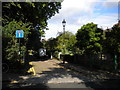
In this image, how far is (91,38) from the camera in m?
14.3

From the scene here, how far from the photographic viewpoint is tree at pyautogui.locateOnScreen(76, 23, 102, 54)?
46.8 ft

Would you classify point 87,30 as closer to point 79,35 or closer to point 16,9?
point 79,35

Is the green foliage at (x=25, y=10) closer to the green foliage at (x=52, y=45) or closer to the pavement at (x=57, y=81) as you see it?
the pavement at (x=57, y=81)

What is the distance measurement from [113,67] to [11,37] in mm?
9036

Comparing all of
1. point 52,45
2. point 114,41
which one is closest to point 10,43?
point 114,41

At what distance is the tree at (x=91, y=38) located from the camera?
14.3 meters

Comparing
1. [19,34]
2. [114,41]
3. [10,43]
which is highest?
[19,34]

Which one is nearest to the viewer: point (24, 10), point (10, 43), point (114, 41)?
point (10, 43)

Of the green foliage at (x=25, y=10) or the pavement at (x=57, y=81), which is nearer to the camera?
the pavement at (x=57, y=81)

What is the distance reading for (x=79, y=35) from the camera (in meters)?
15.5

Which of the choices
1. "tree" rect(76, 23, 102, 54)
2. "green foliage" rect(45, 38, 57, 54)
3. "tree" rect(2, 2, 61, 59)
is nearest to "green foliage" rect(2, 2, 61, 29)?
"tree" rect(2, 2, 61, 59)

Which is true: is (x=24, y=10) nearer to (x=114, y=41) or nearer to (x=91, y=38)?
(x=114, y=41)

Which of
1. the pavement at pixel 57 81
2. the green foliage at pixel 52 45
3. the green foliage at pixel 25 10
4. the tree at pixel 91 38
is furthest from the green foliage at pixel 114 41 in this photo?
the green foliage at pixel 52 45

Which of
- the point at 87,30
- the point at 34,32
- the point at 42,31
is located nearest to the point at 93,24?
the point at 87,30
